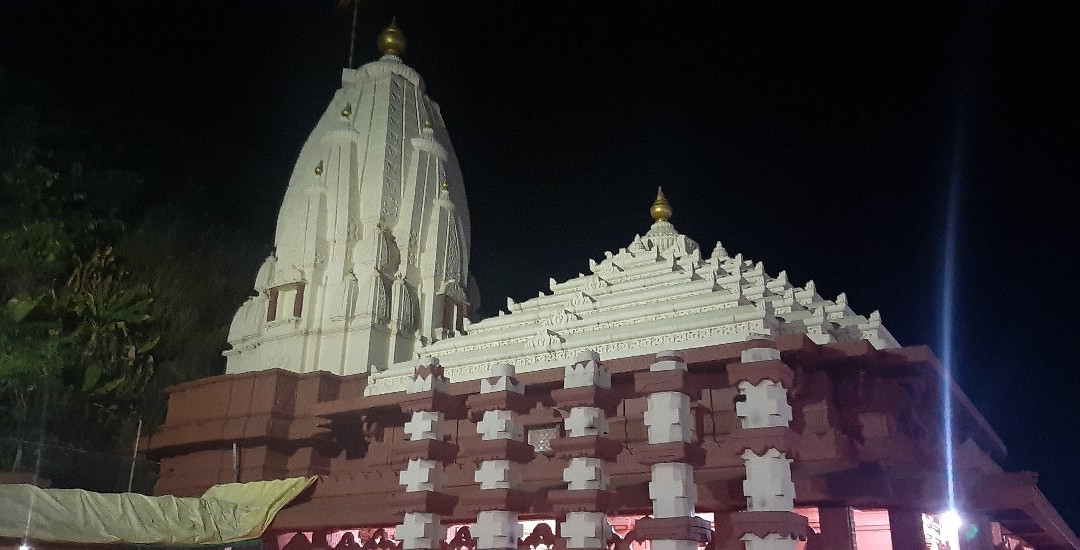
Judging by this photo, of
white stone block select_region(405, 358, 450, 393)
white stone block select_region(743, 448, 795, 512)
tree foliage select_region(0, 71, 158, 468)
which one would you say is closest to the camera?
white stone block select_region(743, 448, 795, 512)

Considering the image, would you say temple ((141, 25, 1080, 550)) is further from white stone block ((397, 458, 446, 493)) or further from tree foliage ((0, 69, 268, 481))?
tree foliage ((0, 69, 268, 481))

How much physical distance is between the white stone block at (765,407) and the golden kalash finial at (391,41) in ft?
55.2

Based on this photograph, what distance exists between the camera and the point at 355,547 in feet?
41.6

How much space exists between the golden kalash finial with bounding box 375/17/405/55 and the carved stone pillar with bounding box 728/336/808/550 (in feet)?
53.9

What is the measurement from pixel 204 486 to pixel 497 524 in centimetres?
788

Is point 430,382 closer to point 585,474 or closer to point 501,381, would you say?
point 501,381

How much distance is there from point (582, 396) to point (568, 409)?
66 cm

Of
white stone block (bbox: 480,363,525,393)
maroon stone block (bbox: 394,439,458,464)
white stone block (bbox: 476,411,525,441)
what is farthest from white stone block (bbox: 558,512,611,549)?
maroon stone block (bbox: 394,439,458,464)

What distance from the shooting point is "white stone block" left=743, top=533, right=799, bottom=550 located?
9227 mm

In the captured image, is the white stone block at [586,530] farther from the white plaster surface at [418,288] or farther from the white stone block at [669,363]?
the white plaster surface at [418,288]

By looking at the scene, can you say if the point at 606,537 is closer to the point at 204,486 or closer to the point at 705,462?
the point at 705,462

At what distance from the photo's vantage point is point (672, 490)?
9.92 m

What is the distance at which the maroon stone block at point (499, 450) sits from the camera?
1135 centimetres

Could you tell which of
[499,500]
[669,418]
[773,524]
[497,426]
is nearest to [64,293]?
[497,426]
